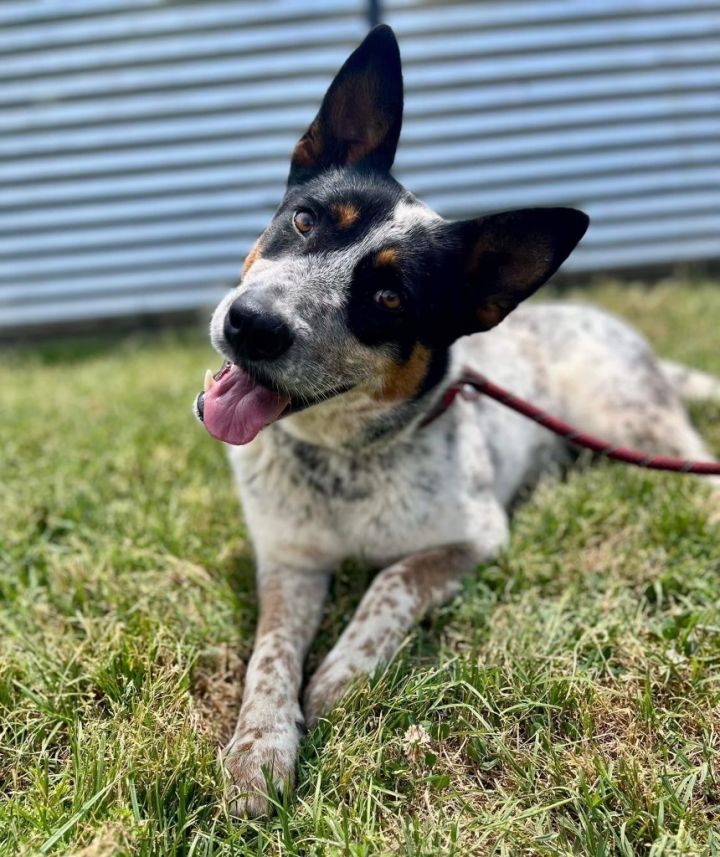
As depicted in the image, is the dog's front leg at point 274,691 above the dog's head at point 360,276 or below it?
below

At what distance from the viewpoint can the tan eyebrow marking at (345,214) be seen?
2.19 m

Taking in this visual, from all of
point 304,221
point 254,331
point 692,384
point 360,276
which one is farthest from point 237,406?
point 692,384

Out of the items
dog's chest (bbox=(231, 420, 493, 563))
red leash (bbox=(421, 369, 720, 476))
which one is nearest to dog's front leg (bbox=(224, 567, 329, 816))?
dog's chest (bbox=(231, 420, 493, 563))

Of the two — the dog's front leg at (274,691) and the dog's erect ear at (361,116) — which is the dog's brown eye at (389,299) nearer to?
the dog's erect ear at (361,116)

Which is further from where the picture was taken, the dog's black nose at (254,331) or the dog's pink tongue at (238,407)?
the dog's pink tongue at (238,407)

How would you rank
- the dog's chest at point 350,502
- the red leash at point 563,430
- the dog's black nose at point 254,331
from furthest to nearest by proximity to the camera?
the dog's chest at point 350,502 → the red leash at point 563,430 → the dog's black nose at point 254,331

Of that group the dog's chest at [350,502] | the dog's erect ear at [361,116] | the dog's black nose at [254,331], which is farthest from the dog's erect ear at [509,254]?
the dog's black nose at [254,331]

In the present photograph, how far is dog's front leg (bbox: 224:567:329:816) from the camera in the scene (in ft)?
5.32

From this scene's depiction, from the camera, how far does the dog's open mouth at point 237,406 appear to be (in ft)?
6.57

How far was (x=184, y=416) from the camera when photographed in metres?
4.10

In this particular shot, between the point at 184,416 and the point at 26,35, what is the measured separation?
4241 millimetres

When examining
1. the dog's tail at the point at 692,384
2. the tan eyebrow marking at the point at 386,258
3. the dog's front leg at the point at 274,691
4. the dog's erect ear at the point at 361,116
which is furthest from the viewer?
the dog's tail at the point at 692,384

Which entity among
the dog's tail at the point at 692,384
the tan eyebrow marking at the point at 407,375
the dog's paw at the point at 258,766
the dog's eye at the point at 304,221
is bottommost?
the dog's tail at the point at 692,384

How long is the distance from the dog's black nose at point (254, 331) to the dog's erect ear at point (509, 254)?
688 millimetres
